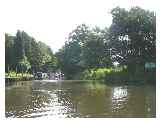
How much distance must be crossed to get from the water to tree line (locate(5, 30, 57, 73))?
0.22 meters

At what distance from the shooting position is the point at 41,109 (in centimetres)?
423

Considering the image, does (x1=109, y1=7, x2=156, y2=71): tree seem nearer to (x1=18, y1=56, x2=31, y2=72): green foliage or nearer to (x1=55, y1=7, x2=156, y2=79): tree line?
(x1=55, y1=7, x2=156, y2=79): tree line

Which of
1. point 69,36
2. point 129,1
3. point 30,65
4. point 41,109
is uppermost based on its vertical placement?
point 129,1

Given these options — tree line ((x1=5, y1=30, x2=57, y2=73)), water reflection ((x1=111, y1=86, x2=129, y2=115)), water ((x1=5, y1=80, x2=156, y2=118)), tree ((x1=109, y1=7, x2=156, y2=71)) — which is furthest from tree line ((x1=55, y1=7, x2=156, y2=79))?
water reflection ((x1=111, y1=86, x2=129, y2=115))

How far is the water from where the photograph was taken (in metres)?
4.11

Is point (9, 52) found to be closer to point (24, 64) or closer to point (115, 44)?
point (24, 64)

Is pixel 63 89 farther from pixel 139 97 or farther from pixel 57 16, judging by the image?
pixel 57 16

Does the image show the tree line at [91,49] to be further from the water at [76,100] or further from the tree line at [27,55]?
the water at [76,100]

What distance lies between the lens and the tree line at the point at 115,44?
392 centimetres

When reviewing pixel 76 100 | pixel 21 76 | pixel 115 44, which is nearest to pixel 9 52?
pixel 21 76

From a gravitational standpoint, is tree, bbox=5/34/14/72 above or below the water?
above

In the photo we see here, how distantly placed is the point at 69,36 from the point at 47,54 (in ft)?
1.01

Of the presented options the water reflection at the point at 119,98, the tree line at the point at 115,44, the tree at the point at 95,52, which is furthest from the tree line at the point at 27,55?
the water reflection at the point at 119,98

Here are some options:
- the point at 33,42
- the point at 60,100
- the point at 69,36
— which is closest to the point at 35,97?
the point at 60,100
